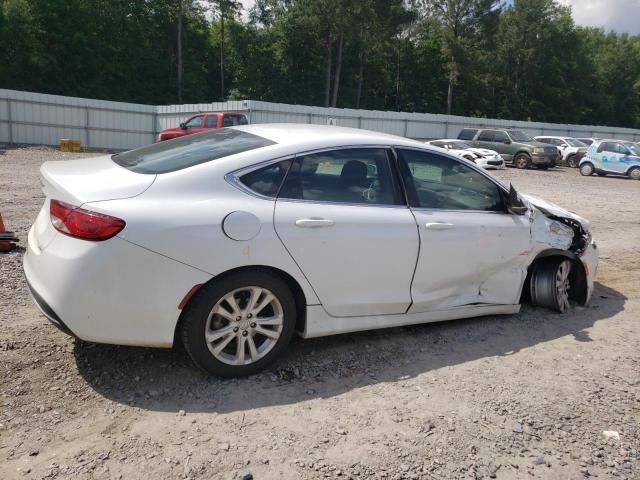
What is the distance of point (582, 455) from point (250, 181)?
245 centimetres

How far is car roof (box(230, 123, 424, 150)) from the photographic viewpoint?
389cm

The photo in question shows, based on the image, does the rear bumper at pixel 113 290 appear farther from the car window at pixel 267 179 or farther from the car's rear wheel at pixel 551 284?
the car's rear wheel at pixel 551 284

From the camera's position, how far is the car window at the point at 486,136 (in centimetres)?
2727

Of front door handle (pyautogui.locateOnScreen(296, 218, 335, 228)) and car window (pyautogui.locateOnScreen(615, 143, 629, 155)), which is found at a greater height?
car window (pyautogui.locateOnScreen(615, 143, 629, 155))

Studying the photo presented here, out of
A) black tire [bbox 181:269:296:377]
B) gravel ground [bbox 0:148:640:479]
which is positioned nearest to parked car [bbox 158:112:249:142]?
gravel ground [bbox 0:148:640:479]

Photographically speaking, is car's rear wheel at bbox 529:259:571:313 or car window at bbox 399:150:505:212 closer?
car window at bbox 399:150:505:212

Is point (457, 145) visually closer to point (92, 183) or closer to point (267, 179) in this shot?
point (267, 179)

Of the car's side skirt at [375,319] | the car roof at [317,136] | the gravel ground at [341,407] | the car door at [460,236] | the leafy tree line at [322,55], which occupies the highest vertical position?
the leafy tree line at [322,55]

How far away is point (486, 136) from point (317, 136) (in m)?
25.0

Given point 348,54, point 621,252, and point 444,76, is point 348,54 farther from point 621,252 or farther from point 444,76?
point 621,252

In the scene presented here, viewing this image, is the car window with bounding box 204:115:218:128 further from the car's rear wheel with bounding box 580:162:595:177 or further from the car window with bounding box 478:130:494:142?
the car's rear wheel with bounding box 580:162:595:177

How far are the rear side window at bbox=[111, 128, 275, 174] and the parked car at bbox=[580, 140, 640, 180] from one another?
23814 mm

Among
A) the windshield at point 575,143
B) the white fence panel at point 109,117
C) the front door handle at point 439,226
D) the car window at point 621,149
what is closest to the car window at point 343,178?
the front door handle at point 439,226

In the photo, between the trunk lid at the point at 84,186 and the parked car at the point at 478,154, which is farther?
the parked car at the point at 478,154
